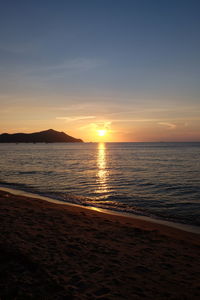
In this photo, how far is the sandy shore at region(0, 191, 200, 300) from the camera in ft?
17.0

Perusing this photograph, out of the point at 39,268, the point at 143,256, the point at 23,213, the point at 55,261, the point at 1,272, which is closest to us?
the point at 1,272

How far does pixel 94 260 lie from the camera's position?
6.75 m

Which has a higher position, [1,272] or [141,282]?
[1,272]

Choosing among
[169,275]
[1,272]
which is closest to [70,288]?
[1,272]

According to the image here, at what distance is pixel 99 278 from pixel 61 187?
55.9 feet

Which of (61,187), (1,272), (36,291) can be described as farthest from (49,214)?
(61,187)

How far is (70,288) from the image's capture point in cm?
520

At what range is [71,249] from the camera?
744 centimetres

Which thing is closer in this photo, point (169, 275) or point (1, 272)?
point (1, 272)

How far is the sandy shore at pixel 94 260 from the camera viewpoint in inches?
204

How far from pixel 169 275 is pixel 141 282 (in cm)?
98

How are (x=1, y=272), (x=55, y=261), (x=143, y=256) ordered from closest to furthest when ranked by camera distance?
(x=1, y=272)
(x=55, y=261)
(x=143, y=256)

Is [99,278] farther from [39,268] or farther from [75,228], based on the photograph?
[75,228]

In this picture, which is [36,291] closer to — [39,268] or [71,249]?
[39,268]
